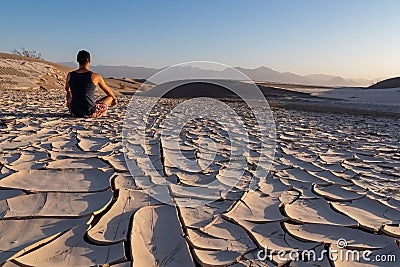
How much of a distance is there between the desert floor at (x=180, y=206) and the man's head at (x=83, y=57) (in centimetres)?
140

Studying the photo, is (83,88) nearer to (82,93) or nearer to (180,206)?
(82,93)

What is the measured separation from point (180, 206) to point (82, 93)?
311 centimetres

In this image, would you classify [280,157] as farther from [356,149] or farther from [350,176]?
[356,149]

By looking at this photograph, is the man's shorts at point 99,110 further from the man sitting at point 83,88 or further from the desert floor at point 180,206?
the desert floor at point 180,206

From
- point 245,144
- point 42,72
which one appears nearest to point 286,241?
point 245,144

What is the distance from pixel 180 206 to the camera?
5.88ft

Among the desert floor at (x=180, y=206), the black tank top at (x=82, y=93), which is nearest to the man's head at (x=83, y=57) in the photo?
the black tank top at (x=82, y=93)

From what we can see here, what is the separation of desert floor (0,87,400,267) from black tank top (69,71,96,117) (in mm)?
1310

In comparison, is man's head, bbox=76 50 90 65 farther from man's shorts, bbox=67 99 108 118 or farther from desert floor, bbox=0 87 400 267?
desert floor, bbox=0 87 400 267

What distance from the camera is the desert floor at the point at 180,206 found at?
1.36 m

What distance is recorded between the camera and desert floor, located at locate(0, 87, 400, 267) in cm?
136

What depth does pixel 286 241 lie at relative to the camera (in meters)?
1.47

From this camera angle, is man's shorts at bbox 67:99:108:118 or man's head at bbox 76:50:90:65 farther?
man's shorts at bbox 67:99:108:118

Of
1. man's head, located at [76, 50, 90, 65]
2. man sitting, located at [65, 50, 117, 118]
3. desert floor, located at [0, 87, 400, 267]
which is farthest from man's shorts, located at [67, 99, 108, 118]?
desert floor, located at [0, 87, 400, 267]
